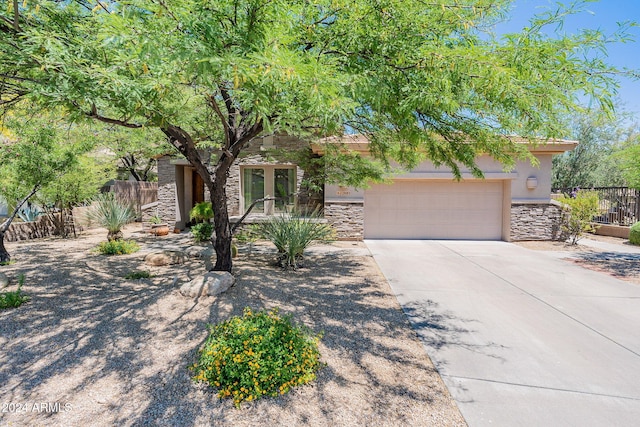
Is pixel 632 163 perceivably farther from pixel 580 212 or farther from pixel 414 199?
pixel 414 199

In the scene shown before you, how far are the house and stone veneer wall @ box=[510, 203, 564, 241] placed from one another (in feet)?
0.11

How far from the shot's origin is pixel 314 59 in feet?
9.93

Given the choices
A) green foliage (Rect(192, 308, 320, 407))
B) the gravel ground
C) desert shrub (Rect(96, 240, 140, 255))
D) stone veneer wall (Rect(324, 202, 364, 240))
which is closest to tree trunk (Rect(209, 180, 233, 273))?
the gravel ground

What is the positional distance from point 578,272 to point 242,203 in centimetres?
1054

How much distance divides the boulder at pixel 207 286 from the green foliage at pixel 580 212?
455 inches

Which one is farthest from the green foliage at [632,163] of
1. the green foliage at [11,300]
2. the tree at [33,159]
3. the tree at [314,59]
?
the tree at [33,159]

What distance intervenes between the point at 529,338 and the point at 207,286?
15.3 ft

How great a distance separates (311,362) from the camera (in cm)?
334

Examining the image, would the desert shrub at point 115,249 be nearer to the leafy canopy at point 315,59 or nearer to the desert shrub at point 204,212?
the desert shrub at point 204,212

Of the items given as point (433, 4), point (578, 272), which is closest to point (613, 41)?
point (433, 4)

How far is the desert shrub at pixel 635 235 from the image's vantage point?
37.4ft

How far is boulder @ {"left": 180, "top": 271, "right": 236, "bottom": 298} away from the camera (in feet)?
17.3

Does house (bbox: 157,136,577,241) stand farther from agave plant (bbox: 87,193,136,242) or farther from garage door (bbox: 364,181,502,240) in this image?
agave plant (bbox: 87,193,136,242)

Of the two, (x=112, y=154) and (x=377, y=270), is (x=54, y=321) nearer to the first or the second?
(x=377, y=270)
